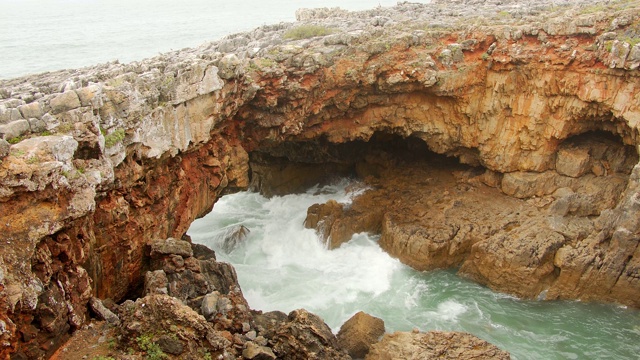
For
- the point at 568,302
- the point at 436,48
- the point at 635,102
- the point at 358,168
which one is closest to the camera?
the point at 635,102

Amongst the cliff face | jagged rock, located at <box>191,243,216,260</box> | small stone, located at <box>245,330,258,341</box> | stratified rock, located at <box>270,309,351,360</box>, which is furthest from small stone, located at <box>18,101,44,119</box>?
jagged rock, located at <box>191,243,216,260</box>

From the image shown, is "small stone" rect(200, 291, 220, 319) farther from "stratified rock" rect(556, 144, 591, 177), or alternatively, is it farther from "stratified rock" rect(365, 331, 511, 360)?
"stratified rock" rect(556, 144, 591, 177)

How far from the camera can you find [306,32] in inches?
821

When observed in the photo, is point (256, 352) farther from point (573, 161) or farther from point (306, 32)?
point (573, 161)

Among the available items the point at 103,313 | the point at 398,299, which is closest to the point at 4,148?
the point at 103,313

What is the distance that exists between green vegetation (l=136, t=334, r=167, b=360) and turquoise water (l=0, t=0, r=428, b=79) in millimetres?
33448

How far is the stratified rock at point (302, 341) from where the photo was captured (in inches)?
479

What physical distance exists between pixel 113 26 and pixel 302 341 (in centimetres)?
5530

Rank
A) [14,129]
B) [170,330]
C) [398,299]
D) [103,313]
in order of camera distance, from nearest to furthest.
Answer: [14,129], [170,330], [103,313], [398,299]

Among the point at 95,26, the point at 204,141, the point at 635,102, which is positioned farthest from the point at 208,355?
the point at 95,26

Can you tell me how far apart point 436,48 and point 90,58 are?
110ft

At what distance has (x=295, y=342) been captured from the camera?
40.3ft

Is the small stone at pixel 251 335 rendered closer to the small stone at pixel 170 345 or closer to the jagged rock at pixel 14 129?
the small stone at pixel 170 345

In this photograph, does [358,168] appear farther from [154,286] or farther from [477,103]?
[154,286]
